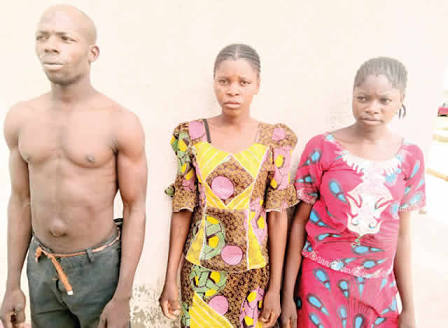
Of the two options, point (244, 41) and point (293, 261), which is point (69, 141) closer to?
point (244, 41)

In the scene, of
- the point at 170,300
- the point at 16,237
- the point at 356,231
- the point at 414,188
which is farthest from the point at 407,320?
the point at 16,237

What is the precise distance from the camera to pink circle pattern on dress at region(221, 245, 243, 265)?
1.64 meters

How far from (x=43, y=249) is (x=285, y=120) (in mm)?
1401

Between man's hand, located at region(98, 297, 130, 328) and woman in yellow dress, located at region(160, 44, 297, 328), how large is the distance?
29cm

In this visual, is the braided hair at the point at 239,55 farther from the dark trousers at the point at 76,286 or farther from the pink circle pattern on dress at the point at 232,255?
the dark trousers at the point at 76,286

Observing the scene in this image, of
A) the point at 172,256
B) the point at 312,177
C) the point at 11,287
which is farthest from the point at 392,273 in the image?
the point at 11,287

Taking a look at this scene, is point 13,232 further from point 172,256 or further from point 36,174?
point 172,256

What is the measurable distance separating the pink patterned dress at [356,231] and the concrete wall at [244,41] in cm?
43

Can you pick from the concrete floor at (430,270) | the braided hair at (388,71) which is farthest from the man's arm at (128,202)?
the concrete floor at (430,270)

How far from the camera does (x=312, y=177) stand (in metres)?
1.78

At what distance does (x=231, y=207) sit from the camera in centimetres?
164

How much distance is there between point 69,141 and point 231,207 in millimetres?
744

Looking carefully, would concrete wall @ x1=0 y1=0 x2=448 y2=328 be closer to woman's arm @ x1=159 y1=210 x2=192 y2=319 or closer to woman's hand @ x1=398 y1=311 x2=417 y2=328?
woman's arm @ x1=159 y1=210 x2=192 y2=319

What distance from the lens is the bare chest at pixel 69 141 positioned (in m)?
1.40
